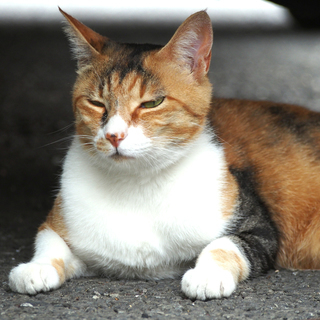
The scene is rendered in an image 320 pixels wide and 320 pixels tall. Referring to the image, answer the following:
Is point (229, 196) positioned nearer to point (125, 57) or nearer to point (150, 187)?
point (150, 187)

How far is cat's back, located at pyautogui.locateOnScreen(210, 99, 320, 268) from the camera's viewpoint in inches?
116

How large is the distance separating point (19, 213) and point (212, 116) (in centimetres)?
228

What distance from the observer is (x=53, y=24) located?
13.0 m

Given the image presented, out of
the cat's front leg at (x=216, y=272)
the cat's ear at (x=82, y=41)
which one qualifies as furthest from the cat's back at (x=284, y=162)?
the cat's ear at (x=82, y=41)

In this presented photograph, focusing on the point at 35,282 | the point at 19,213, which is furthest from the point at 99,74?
the point at 19,213

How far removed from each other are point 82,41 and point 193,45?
636 mm

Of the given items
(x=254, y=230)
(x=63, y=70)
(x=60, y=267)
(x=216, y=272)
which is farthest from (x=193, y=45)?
(x=63, y=70)

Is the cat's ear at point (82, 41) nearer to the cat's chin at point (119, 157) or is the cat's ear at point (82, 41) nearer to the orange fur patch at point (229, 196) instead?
the cat's chin at point (119, 157)

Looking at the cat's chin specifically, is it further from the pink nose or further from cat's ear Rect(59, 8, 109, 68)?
cat's ear Rect(59, 8, 109, 68)

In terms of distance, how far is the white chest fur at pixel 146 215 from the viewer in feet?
8.41

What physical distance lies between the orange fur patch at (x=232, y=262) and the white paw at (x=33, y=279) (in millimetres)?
849

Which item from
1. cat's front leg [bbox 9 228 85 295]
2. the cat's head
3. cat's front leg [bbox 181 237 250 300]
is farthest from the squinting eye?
cat's front leg [bbox 181 237 250 300]

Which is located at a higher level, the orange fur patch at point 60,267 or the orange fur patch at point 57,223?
the orange fur patch at point 57,223

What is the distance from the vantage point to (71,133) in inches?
138
